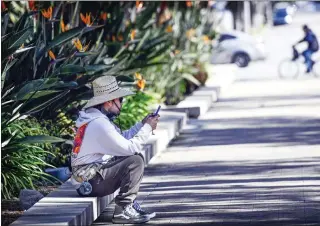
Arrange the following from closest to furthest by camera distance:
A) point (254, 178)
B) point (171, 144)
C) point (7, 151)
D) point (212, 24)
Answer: point (7, 151) < point (254, 178) < point (171, 144) < point (212, 24)

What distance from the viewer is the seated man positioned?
1104 cm

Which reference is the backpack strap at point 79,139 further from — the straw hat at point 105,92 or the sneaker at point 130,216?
the sneaker at point 130,216

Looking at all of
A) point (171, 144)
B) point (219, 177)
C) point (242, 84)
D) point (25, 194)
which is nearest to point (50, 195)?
point (25, 194)

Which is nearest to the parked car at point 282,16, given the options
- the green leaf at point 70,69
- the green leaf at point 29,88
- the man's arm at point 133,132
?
the green leaf at point 70,69

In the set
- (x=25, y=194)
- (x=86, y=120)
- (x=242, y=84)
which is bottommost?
(x=242, y=84)

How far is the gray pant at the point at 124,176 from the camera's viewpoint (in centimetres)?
1115

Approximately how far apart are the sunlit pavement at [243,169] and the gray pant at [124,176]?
0.36 meters

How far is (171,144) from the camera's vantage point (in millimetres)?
18031

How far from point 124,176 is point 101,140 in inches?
16.7

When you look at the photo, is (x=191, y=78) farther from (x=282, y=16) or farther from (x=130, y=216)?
(x=282, y=16)

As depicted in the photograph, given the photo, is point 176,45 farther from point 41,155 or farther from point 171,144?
point 41,155

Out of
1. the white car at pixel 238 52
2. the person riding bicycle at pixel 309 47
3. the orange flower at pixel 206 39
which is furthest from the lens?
the white car at pixel 238 52

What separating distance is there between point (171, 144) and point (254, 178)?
4210 millimetres

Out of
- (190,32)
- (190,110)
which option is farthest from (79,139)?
(190,32)
